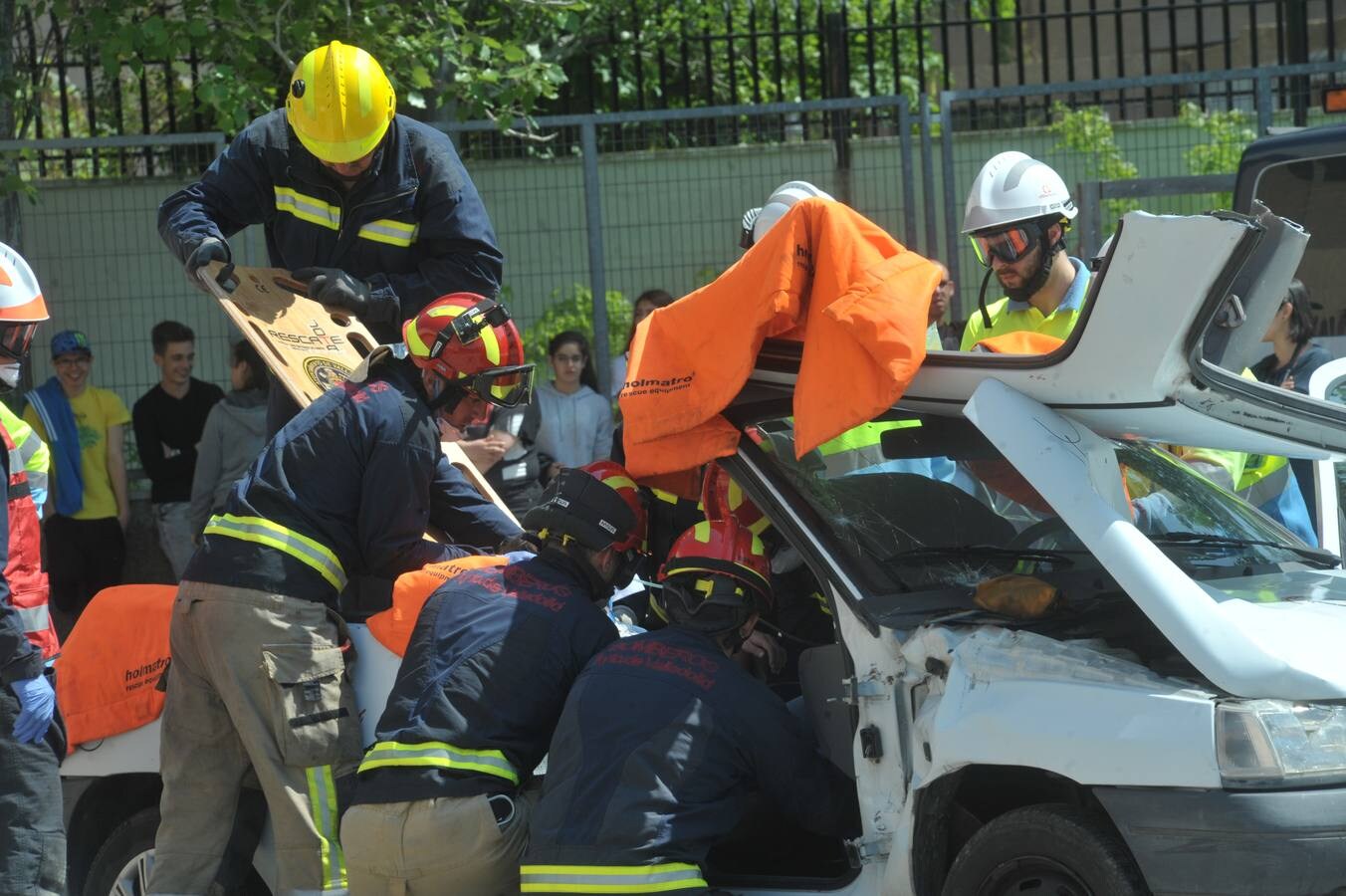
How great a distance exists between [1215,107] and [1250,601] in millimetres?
7784

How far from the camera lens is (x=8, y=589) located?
4543mm

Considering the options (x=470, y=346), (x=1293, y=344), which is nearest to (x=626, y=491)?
(x=470, y=346)

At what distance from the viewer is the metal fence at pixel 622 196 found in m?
8.99

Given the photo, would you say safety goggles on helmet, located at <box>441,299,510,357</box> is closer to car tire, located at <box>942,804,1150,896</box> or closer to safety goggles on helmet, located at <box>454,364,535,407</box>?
safety goggles on helmet, located at <box>454,364,535,407</box>

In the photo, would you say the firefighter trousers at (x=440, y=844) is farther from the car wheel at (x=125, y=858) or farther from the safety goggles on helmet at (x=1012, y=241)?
the safety goggles on helmet at (x=1012, y=241)

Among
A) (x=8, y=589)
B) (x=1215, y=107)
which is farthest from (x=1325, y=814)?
(x=1215, y=107)

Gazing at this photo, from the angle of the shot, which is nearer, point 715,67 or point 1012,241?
point 1012,241

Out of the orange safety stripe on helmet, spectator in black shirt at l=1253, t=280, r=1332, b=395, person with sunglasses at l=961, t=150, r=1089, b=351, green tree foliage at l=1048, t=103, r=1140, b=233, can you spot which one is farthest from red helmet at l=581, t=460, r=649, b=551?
green tree foliage at l=1048, t=103, r=1140, b=233

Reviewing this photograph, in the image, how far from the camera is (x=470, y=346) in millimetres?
4531

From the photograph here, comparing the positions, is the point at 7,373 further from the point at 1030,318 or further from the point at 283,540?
the point at 1030,318

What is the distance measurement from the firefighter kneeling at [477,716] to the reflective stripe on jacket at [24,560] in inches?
50.4

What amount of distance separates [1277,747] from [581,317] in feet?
21.4

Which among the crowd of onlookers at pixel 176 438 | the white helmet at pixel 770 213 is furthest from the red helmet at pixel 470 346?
the crowd of onlookers at pixel 176 438

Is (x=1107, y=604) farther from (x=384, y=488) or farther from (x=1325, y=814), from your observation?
(x=384, y=488)
